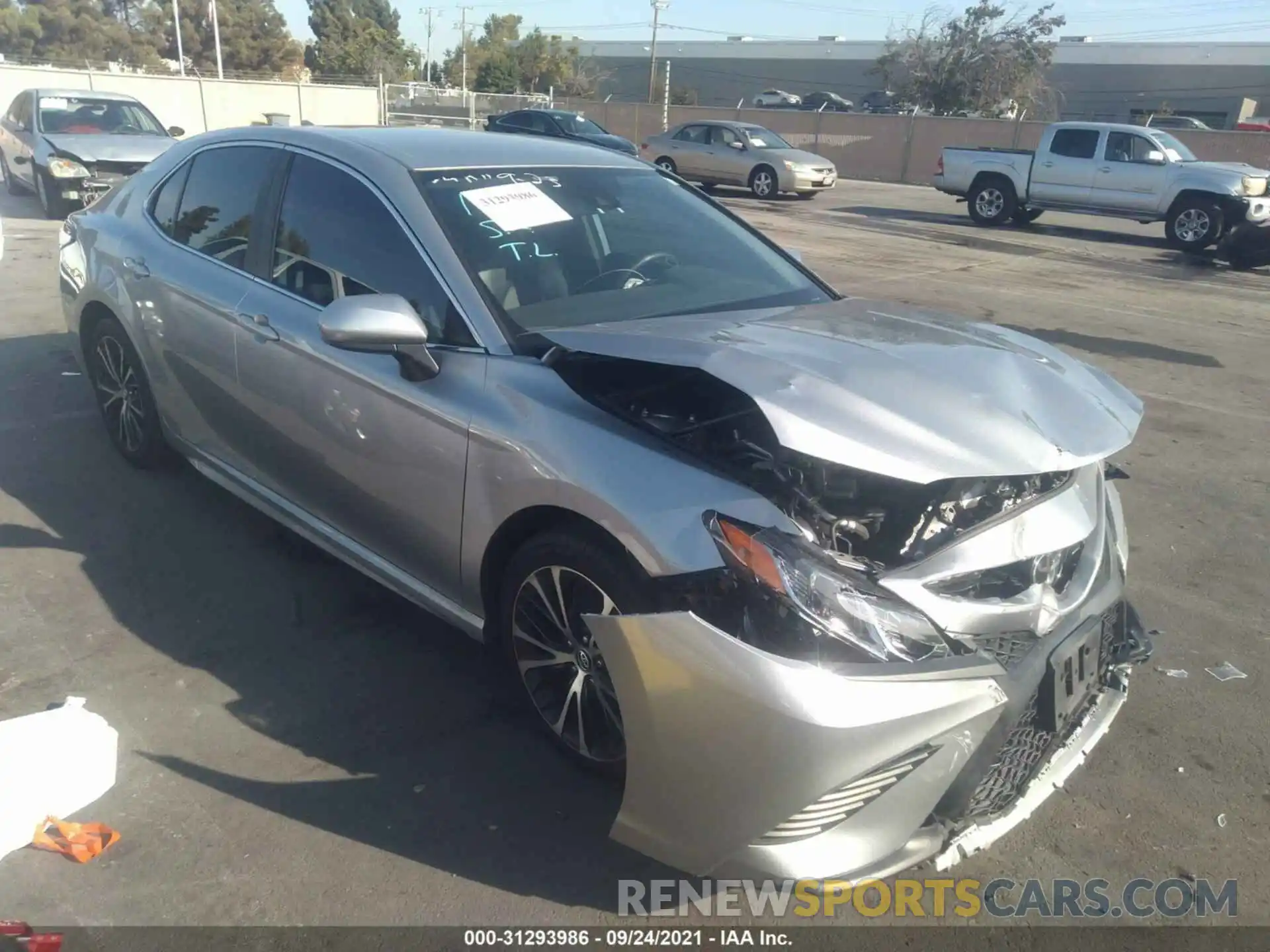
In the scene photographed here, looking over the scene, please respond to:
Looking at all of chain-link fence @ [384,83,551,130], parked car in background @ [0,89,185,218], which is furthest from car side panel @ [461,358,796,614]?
chain-link fence @ [384,83,551,130]

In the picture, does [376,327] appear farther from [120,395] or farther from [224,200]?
[120,395]

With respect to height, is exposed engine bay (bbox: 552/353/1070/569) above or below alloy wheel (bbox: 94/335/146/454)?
above

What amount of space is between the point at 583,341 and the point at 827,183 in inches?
830

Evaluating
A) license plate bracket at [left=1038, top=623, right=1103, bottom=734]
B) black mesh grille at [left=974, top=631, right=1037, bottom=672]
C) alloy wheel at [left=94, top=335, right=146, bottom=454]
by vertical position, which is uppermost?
black mesh grille at [left=974, top=631, right=1037, bottom=672]

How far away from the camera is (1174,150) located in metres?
18.1

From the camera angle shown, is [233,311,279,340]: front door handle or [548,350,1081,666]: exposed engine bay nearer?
[548,350,1081,666]: exposed engine bay

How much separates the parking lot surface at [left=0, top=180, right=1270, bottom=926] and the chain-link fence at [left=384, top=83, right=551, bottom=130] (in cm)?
2975

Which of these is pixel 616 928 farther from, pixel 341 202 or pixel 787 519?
pixel 341 202

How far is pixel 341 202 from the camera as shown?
3.69 m

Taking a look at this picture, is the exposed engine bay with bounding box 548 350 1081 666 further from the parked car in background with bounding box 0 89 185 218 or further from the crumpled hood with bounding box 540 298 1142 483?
the parked car in background with bounding box 0 89 185 218

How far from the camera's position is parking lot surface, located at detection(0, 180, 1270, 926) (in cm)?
264

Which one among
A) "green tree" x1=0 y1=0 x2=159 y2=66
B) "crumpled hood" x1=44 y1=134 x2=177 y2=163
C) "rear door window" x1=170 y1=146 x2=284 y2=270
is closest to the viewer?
"rear door window" x1=170 y1=146 x2=284 y2=270

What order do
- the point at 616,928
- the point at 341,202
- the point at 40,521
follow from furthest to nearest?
the point at 40,521
the point at 341,202
the point at 616,928

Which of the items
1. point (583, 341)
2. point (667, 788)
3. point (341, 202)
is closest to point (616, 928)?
point (667, 788)
